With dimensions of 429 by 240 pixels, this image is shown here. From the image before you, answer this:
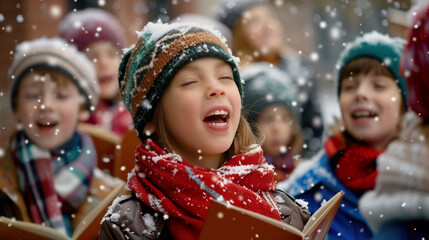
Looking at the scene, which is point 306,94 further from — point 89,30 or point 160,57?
point 160,57

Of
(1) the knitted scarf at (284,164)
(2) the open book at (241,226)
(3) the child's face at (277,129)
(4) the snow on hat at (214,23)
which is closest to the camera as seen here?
(2) the open book at (241,226)

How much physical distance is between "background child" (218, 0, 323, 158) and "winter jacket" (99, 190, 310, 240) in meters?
2.58

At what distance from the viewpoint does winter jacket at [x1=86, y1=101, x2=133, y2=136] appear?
4.25 m

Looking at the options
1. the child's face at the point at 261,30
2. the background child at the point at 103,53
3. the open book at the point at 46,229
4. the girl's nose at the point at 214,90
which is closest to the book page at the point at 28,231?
the open book at the point at 46,229

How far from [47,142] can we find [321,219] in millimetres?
1651

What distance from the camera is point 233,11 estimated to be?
505 centimetres

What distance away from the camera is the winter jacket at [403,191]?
2.21m

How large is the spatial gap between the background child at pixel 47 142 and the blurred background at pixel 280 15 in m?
0.18

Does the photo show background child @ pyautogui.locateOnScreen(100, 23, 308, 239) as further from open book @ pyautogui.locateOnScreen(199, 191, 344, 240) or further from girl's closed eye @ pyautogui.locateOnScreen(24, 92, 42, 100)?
girl's closed eye @ pyautogui.locateOnScreen(24, 92, 42, 100)

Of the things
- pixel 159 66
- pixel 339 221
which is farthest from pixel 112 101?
pixel 159 66

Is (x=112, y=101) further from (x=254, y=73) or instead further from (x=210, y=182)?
(x=210, y=182)

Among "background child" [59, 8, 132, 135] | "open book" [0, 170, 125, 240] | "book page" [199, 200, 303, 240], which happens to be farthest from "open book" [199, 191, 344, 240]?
"background child" [59, 8, 132, 135]

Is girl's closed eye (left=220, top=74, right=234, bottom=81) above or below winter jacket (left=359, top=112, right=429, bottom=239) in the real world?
above

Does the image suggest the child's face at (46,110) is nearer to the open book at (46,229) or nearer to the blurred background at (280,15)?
the blurred background at (280,15)
